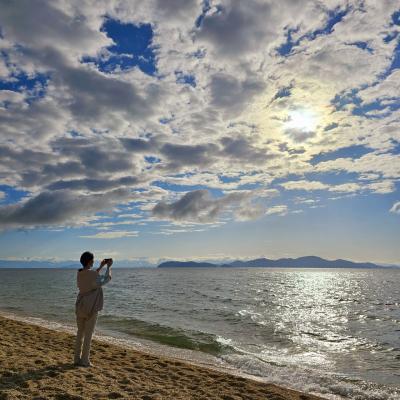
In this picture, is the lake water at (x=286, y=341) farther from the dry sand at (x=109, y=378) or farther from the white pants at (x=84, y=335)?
the white pants at (x=84, y=335)

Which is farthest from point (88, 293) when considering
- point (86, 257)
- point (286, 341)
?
point (286, 341)

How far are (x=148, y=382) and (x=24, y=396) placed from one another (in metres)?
3.16

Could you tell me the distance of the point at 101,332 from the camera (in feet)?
61.2

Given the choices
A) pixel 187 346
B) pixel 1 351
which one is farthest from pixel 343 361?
pixel 1 351

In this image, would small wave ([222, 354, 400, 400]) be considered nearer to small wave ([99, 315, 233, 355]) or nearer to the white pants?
small wave ([99, 315, 233, 355])

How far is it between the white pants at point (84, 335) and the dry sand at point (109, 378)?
0.88 feet

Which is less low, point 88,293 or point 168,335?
point 88,293

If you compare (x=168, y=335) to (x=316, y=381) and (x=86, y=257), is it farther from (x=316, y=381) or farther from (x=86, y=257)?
(x=86, y=257)

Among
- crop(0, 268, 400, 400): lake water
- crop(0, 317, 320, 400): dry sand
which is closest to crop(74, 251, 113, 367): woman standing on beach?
crop(0, 317, 320, 400): dry sand

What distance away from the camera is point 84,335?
29.0 ft

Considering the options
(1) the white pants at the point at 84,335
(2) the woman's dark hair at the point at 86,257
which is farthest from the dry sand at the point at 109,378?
(2) the woman's dark hair at the point at 86,257

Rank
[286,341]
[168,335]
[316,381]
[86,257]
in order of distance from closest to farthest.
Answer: [86,257] < [316,381] < [286,341] < [168,335]

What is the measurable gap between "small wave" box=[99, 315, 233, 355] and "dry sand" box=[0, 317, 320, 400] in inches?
166

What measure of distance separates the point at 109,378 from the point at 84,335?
1185 mm
